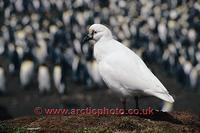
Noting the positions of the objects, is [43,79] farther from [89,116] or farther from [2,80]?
[89,116]

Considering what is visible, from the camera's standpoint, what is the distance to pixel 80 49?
23.3m

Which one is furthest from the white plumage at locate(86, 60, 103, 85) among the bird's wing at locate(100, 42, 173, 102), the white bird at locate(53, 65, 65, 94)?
the bird's wing at locate(100, 42, 173, 102)

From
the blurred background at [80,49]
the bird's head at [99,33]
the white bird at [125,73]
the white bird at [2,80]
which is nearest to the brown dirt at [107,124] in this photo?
the white bird at [125,73]

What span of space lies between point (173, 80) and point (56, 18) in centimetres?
653

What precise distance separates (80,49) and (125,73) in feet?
43.3

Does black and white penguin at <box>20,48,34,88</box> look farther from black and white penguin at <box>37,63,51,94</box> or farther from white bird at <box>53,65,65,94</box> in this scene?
white bird at <box>53,65,65,94</box>

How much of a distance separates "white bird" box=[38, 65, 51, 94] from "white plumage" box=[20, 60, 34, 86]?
36cm

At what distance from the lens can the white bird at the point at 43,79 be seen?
2020cm

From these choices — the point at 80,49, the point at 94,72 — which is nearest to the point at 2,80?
the point at 94,72

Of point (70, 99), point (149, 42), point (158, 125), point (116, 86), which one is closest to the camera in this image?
point (158, 125)

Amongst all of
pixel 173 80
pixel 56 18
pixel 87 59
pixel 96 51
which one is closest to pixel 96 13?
pixel 56 18

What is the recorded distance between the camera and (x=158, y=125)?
31.6 feet

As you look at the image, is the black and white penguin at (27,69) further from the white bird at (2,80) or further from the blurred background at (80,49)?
the white bird at (2,80)

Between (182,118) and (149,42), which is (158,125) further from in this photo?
(149,42)
